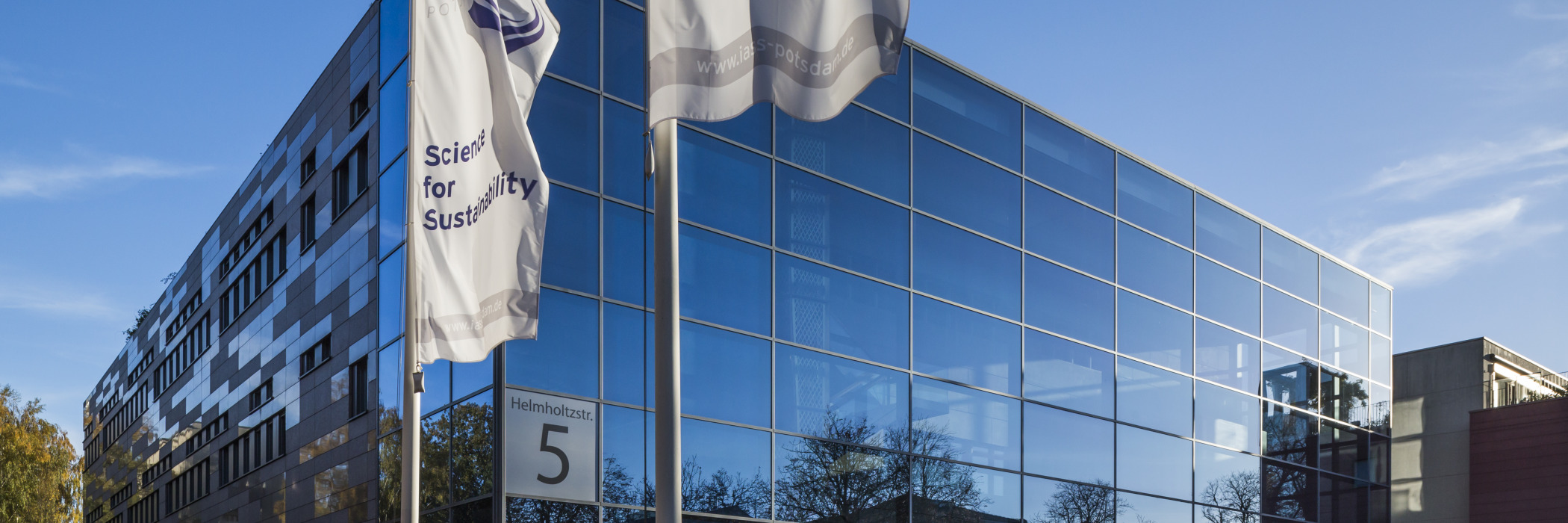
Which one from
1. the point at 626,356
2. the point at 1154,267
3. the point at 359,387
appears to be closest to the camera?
the point at 626,356

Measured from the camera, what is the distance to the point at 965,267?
85.1ft

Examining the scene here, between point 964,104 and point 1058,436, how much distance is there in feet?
24.6

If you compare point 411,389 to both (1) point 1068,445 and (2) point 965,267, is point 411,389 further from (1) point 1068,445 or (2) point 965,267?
(1) point 1068,445

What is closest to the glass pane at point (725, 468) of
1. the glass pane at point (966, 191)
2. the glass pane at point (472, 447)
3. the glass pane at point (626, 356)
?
the glass pane at point (626, 356)

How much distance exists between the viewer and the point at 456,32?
480 inches

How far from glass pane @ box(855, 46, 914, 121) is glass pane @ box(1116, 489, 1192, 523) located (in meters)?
10.3

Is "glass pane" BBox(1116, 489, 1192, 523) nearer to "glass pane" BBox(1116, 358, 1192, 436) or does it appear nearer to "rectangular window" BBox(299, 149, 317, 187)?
"glass pane" BBox(1116, 358, 1192, 436)

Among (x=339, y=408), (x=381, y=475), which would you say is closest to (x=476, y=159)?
(x=381, y=475)

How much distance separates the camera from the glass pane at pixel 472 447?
59.6 ft

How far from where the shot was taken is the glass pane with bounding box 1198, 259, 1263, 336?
107ft

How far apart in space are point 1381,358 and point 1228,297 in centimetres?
974

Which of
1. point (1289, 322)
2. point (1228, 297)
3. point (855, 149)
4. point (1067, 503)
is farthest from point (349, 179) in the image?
point (1289, 322)

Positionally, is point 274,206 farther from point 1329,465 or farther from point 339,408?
point 1329,465

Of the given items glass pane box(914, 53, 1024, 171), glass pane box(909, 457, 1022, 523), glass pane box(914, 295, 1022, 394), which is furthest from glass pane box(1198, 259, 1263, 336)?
glass pane box(909, 457, 1022, 523)
